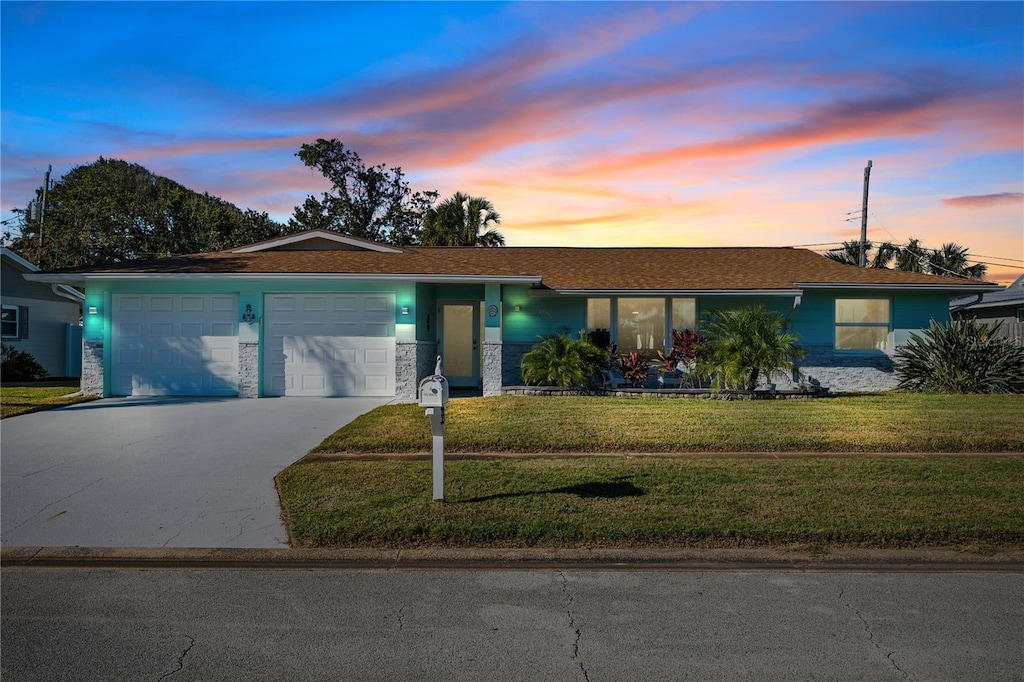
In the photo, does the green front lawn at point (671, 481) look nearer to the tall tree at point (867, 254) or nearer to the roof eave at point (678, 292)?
the roof eave at point (678, 292)

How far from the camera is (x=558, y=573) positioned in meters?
5.74

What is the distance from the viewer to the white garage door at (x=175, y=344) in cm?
1723

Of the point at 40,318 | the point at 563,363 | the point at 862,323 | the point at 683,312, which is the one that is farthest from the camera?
the point at 40,318

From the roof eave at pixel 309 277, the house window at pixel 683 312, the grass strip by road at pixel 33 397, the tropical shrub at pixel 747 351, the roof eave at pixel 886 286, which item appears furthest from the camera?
the house window at pixel 683 312

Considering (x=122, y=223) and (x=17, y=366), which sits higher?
(x=122, y=223)

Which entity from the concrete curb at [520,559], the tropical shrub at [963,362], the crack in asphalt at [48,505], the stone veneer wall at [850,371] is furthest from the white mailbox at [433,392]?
the tropical shrub at [963,362]

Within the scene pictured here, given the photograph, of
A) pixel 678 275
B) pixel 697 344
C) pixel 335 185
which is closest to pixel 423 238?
pixel 335 185

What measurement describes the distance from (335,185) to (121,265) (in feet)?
77.7

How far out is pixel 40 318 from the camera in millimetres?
26062

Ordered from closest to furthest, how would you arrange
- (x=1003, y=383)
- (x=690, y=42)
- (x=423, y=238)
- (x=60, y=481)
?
1. (x=60, y=481)
2. (x=690, y=42)
3. (x=1003, y=383)
4. (x=423, y=238)

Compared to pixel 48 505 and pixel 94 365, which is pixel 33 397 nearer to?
pixel 94 365

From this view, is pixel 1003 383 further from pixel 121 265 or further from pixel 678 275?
pixel 121 265

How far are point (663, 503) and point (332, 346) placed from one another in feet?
36.9

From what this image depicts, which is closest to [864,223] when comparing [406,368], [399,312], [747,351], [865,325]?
[865,325]
